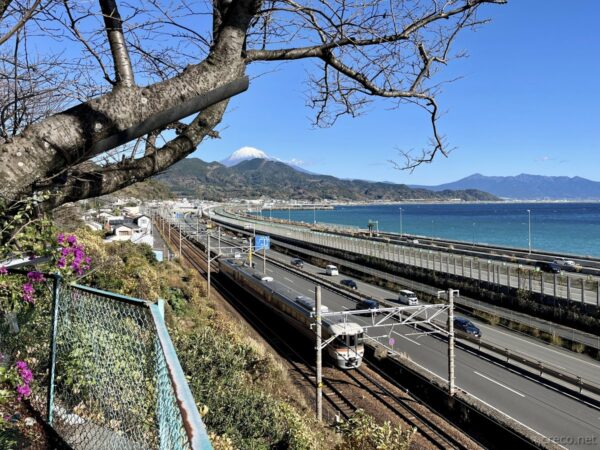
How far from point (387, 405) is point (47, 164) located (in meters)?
13.2

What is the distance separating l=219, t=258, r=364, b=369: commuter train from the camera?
15781 millimetres

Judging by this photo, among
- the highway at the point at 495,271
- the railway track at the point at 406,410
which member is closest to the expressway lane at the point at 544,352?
the highway at the point at 495,271

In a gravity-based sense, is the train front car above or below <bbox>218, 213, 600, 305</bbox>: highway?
below

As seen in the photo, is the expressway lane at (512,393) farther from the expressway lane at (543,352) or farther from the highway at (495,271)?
the highway at (495,271)

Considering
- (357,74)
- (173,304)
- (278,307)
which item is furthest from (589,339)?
(357,74)

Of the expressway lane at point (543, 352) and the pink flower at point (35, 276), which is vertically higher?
the pink flower at point (35, 276)

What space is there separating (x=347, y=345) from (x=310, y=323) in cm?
161

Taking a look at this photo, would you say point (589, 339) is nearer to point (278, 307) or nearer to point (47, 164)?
point (278, 307)

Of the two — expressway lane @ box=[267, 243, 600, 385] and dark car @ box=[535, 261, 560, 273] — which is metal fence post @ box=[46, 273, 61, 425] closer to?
expressway lane @ box=[267, 243, 600, 385]

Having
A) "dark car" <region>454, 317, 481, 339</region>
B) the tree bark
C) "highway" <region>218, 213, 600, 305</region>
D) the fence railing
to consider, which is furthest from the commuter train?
the tree bark

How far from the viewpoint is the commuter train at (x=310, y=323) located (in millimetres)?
15781

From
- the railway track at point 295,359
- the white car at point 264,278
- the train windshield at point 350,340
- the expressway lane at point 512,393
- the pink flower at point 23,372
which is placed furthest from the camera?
the white car at point 264,278

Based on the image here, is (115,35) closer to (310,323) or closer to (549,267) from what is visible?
(310,323)

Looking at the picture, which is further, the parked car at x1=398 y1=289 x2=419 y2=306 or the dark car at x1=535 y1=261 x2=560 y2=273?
the dark car at x1=535 y1=261 x2=560 y2=273
